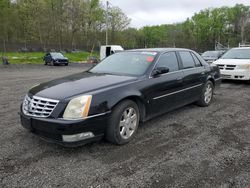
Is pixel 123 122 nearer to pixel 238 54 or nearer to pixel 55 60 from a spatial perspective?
pixel 238 54

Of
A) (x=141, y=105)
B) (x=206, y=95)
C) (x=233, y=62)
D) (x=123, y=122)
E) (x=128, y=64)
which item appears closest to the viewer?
(x=123, y=122)

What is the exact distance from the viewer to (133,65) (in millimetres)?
4602

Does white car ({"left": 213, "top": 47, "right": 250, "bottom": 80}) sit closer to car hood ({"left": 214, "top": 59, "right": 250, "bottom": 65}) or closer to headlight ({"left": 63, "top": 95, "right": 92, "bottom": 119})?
car hood ({"left": 214, "top": 59, "right": 250, "bottom": 65})

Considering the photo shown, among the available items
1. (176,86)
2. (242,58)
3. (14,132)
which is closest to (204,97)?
(176,86)

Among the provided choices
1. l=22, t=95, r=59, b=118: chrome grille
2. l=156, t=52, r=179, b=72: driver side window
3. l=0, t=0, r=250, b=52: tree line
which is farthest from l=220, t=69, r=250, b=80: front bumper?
l=0, t=0, r=250, b=52: tree line

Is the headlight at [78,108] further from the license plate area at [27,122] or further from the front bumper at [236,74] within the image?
the front bumper at [236,74]

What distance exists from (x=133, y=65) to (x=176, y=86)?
98 centimetres

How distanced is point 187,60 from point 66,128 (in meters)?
3.43

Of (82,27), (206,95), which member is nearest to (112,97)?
(206,95)

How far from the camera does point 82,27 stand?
47250 mm

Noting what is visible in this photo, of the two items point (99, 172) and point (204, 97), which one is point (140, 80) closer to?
point (99, 172)

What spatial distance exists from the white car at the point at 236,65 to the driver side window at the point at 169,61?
17.0 feet

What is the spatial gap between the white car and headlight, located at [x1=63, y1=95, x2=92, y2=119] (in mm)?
7616

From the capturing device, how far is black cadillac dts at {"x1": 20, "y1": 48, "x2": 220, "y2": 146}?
328 cm
